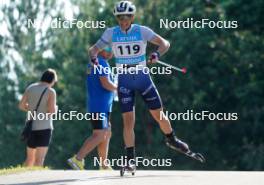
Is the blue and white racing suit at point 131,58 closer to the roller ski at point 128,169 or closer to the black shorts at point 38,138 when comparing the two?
the roller ski at point 128,169

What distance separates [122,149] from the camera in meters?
46.5

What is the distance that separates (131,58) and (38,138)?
3.42 meters

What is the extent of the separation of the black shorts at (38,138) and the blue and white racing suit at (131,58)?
115 inches

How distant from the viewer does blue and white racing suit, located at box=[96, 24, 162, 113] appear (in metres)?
12.9

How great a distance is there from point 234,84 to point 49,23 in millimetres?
26406

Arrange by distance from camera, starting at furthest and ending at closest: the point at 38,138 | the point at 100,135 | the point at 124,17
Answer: the point at 38,138, the point at 100,135, the point at 124,17

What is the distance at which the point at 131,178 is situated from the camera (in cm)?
1212

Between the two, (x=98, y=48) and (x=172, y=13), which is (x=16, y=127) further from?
(x=98, y=48)

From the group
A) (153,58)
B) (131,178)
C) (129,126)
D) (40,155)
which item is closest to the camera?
(131,178)

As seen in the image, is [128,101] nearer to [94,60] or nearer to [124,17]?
[94,60]

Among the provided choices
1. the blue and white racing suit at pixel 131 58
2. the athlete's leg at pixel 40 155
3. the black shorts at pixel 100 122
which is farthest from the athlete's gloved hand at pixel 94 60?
the athlete's leg at pixel 40 155

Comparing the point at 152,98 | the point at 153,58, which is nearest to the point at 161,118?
the point at 152,98

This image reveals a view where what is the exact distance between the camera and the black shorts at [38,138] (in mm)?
15812

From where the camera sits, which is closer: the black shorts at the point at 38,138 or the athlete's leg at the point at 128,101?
the athlete's leg at the point at 128,101
